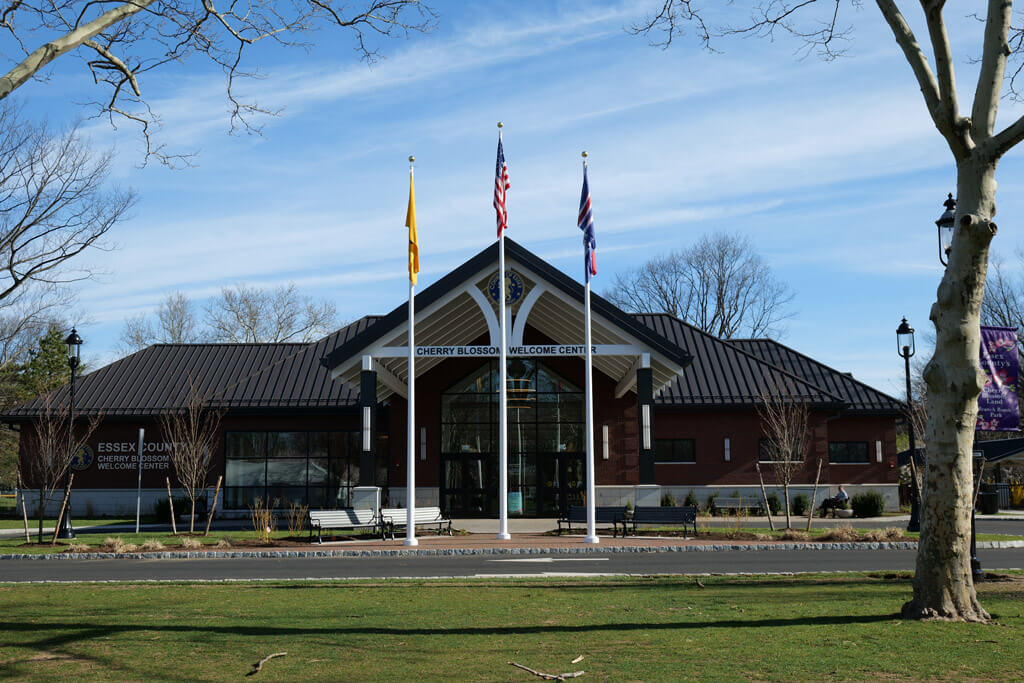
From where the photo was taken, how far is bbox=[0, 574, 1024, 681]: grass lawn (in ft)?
24.1

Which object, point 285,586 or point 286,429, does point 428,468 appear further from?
point 285,586

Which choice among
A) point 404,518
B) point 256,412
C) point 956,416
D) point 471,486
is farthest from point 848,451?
point 956,416

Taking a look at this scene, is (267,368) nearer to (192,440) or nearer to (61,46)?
(192,440)

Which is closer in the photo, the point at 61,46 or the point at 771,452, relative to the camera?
the point at 61,46

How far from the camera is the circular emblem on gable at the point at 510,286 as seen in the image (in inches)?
1067

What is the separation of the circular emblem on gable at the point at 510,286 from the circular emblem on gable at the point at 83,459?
18.0 meters

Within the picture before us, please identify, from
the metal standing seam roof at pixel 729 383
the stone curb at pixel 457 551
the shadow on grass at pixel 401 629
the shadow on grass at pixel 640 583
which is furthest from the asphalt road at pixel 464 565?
the metal standing seam roof at pixel 729 383

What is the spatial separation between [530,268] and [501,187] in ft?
15.4

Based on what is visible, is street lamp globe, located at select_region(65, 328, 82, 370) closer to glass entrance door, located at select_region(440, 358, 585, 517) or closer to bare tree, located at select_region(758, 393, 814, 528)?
glass entrance door, located at select_region(440, 358, 585, 517)

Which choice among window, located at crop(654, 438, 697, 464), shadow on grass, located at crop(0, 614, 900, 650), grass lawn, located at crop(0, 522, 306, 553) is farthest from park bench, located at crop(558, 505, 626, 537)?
shadow on grass, located at crop(0, 614, 900, 650)

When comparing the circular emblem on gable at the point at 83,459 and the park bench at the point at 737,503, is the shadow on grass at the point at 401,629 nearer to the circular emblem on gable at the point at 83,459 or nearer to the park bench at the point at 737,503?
the park bench at the point at 737,503

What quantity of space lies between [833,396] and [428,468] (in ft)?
49.4

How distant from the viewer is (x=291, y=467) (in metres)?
35.1

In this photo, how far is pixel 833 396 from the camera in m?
34.2
